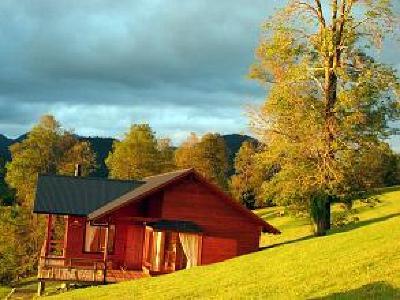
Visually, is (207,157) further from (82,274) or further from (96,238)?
(82,274)

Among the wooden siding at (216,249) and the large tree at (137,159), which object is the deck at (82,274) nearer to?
the wooden siding at (216,249)

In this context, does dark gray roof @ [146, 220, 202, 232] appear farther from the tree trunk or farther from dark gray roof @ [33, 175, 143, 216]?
the tree trunk

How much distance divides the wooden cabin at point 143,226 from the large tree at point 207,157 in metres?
36.7

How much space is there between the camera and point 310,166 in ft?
117

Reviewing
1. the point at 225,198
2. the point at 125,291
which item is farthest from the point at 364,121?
the point at 125,291

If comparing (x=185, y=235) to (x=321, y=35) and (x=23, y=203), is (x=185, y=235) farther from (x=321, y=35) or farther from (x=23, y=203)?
(x=23, y=203)

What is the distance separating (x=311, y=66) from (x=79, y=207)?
55.5 ft

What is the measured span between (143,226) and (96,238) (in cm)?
345

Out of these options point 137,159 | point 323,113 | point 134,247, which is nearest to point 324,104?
point 323,113

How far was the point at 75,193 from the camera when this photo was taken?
140ft

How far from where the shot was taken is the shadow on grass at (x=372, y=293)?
15875mm

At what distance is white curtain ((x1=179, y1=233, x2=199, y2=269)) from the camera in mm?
35781

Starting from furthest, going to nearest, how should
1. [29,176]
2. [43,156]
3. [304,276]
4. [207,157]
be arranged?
1. [207,157]
2. [43,156]
3. [29,176]
4. [304,276]

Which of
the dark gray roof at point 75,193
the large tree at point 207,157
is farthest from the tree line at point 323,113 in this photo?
the large tree at point 207,157
